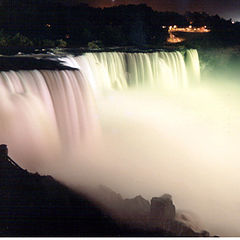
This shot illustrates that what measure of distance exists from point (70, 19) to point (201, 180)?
2634 centimetres

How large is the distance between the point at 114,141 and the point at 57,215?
7.30 meters

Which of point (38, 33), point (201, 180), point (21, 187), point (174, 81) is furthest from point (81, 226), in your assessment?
point (38, 33)

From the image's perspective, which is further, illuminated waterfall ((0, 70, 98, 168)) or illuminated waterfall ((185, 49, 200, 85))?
illuminated waterfall ((185, 49, 200, 85))

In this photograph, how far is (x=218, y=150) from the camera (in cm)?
1341

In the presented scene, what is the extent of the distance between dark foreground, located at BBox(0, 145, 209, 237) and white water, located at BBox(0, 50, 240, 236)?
227 centimetres

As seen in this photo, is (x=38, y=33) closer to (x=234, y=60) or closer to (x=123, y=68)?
(x=123, y=68)

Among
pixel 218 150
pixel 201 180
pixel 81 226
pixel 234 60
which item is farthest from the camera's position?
pixel 234 60

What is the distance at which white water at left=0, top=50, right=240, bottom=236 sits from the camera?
9.01 meters

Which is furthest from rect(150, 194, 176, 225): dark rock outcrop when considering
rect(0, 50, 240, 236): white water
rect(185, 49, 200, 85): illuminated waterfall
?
rect(185, 49, 200, 85): illuminated waterfall

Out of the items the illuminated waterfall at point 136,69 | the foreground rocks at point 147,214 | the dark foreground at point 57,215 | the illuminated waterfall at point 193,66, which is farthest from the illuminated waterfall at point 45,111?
the illuminated waterfall at point 193,66

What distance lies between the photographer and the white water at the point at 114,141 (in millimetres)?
9008

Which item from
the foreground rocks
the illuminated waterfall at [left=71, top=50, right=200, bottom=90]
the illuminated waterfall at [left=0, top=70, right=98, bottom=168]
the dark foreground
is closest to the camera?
the dark foreground

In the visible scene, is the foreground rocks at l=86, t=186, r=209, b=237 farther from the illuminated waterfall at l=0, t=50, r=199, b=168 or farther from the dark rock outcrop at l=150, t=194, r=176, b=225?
the illuminated waterfall at l=0, t=50, r=199, b=168

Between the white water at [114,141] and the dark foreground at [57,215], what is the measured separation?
2.27 m
